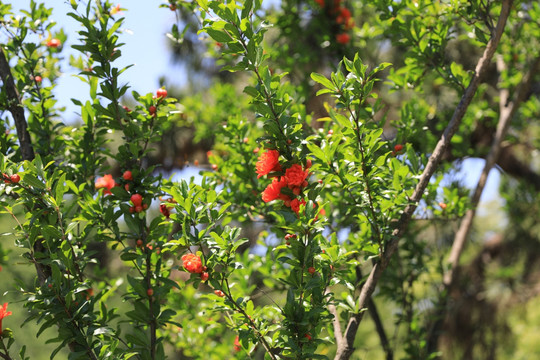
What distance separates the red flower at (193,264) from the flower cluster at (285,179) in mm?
218

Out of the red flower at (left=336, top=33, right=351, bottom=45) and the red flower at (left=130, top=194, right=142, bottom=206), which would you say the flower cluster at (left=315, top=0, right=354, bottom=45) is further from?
the red flower at (left=130, top=194, right=142, bottom=206)

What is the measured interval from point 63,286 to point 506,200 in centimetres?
279

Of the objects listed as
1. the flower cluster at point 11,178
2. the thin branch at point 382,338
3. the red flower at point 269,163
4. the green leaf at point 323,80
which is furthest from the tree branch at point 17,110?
the thin branch at point 382,338

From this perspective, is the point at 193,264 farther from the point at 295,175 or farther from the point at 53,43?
the point at 53,43

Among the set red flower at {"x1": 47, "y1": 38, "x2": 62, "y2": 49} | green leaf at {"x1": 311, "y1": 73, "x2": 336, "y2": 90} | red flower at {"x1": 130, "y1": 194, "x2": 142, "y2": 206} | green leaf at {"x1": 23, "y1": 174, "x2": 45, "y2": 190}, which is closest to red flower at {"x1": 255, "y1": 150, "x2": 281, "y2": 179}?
green leaf at {"x1": 311, "y1": 73, "x2": 336, "y2": 90}

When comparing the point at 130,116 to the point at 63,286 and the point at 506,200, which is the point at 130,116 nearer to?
the point at 63,286

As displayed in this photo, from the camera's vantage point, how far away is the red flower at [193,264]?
112 cm

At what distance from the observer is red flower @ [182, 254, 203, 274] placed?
112cm

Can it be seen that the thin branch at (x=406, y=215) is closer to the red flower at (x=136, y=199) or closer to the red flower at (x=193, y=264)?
the red flower at (x=193, y=264)

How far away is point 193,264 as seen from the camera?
1117 mm

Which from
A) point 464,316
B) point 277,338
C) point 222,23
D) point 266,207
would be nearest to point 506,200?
point 464,316

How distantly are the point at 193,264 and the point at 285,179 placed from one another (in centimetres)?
30

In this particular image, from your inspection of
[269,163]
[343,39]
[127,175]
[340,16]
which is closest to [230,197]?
[127,175]

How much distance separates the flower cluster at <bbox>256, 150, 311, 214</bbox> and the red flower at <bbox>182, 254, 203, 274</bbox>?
0.72ft
